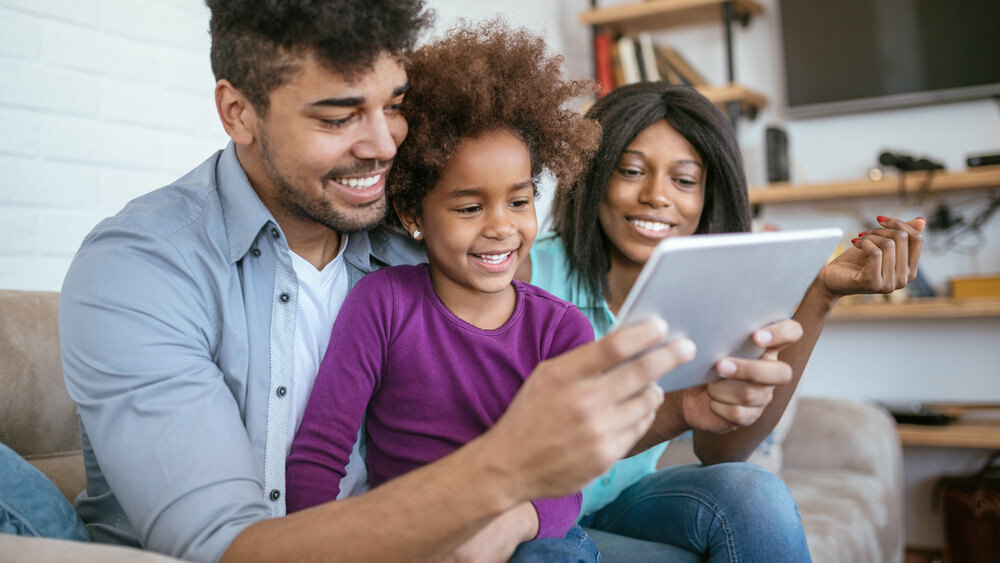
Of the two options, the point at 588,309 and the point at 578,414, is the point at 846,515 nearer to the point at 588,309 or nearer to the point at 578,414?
the point at 588,309

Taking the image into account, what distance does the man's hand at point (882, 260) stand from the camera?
3.87ft

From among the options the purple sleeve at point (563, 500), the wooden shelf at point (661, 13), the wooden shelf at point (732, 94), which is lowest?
the purple sleeve at point (563, 500)

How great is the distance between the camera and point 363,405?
110cm

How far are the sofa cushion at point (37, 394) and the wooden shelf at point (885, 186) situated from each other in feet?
8.32

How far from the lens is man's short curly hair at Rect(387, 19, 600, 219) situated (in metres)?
1.17

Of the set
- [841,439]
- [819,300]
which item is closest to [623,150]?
[819,300]

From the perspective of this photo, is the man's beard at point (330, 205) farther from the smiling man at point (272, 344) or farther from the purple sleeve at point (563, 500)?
the purple sleeve at point (563, 500)

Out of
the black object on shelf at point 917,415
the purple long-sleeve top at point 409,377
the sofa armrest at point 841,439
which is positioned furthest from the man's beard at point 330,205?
the black object on shelf at point 917,415

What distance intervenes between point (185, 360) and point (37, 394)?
1.81 feet

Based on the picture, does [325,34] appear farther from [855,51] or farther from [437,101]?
[855,51]

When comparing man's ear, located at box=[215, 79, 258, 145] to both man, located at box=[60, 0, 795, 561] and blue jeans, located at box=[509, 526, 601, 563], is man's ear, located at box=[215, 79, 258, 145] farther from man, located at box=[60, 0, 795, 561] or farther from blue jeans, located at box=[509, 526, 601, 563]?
blue jeans, located at box=[509, 526, 601, 563]

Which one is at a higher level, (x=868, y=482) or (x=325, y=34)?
(x=325, y=34)

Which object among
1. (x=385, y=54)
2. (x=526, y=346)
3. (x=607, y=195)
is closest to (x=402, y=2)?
(x=385, y=54)

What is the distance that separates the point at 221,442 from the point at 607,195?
99cm
